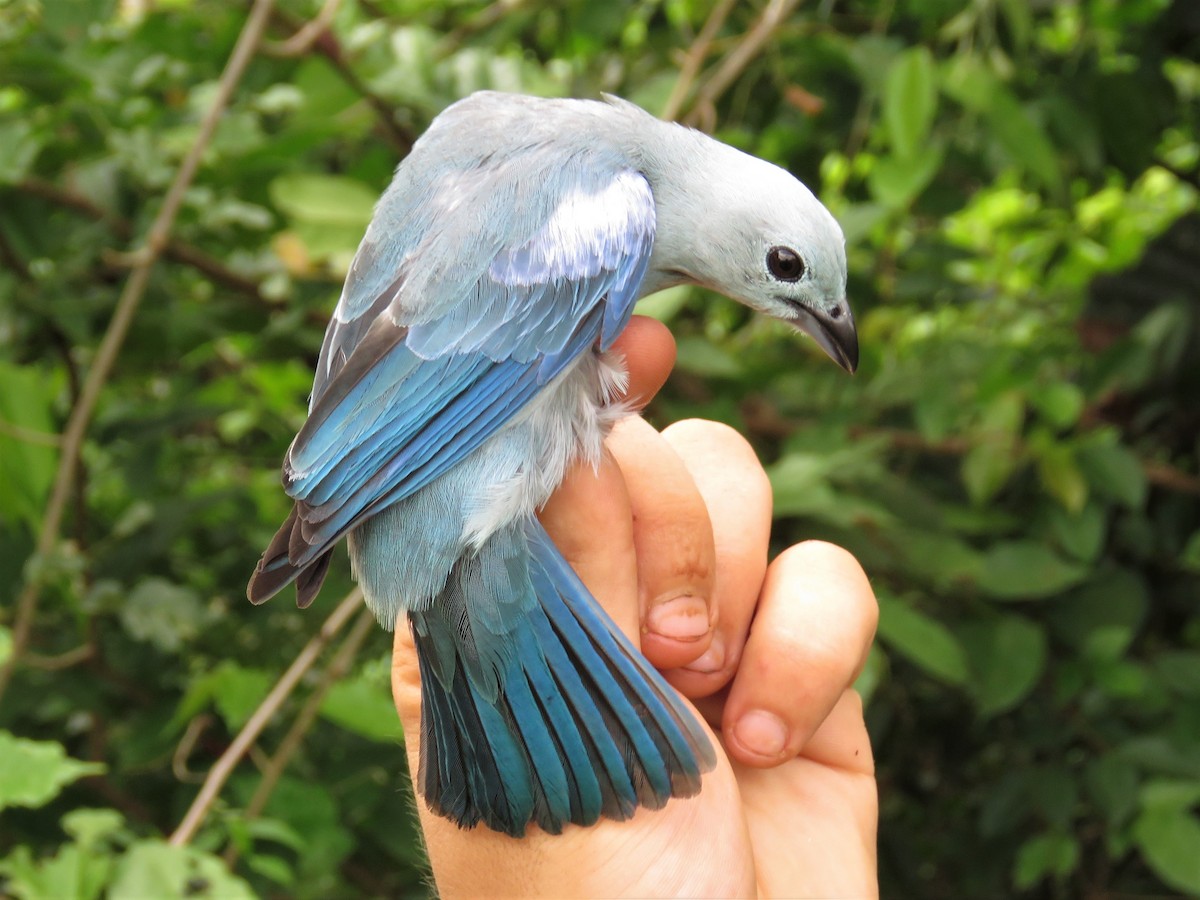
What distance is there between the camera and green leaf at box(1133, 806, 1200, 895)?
282cm

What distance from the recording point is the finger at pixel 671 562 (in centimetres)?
192

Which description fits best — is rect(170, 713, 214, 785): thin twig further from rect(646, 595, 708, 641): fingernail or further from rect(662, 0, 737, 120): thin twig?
rect(662, 0, 737, 120): thin twig

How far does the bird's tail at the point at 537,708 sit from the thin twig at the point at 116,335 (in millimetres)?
1108

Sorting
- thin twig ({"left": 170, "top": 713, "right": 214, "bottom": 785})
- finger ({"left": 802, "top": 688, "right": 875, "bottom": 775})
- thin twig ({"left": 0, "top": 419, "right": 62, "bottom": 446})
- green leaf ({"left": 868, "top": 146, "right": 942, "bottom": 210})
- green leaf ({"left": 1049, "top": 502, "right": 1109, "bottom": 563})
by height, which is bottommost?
thin twig ({"left": 170, "top": 713, "right": 214, "bottom": 785})

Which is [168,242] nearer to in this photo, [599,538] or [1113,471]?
[599,538]

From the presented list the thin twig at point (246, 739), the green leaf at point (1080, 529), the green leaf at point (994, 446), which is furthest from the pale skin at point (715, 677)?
the green leaf at point (1080, 529)

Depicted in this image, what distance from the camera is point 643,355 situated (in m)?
2.04


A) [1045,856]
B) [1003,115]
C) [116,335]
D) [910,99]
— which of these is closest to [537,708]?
[116,335]

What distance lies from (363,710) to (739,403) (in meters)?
1.43

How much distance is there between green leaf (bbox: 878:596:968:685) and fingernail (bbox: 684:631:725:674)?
78 centimetres

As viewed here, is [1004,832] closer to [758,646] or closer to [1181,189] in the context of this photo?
[758,646]

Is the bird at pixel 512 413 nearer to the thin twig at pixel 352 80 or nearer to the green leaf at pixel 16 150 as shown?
the thin twig at pixel 352 80

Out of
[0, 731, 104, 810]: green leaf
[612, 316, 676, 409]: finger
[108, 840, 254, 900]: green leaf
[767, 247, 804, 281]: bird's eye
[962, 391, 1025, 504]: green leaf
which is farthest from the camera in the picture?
[962, 391, 1025, 504]: green leaf

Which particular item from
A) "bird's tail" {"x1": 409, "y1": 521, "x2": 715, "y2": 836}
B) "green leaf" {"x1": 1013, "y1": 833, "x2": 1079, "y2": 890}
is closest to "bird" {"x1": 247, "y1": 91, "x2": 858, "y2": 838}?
"bird's tail" {"x1": 409, "y1": 521, "x2": 715, "y2": 836}
